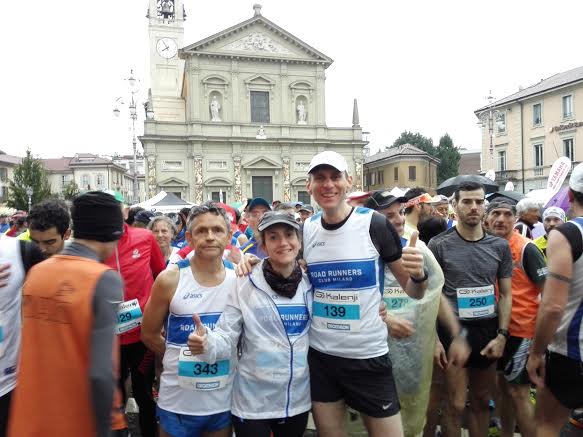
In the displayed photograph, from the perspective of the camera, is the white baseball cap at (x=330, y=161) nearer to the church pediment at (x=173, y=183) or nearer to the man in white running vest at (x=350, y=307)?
the man in white running vest at (x=350, y=307)

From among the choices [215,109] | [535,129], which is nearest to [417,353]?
[215,109]

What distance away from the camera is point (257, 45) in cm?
3981

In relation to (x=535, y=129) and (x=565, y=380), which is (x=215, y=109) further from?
(x=565, y=380)

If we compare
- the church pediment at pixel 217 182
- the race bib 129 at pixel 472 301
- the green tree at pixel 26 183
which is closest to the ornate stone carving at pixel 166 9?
the green tree at pixel 26 183

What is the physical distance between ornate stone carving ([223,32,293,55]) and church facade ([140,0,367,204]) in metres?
0.09

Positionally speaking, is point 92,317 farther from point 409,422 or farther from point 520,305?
point 520,305

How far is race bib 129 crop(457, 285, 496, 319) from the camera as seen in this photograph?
3275 millimetres

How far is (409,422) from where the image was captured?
3082mm

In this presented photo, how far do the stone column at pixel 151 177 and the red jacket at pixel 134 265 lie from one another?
33.4m

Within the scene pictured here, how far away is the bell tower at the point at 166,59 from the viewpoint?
4488cm

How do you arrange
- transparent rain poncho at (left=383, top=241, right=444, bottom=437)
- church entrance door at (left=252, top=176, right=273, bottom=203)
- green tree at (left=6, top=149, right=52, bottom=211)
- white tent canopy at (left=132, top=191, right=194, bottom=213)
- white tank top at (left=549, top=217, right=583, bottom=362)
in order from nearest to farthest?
white tank top at (left=549, top=217, right=583, bottom=362) → transparent rain poncho at (left=383, top=241, right=444, bottom=437) → white tent canopy at (left=132, top=191, right=194, bottom=213) → green tree at (left=6, top=149, right=52, bottom=211) → church entrance door at (left=252, top=176, right=273, bottom=203)

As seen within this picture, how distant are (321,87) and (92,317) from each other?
136 ft

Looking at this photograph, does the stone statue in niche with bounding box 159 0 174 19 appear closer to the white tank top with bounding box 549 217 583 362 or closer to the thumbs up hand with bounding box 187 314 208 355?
the thumbs up hand with bounding box 187 314 208 355

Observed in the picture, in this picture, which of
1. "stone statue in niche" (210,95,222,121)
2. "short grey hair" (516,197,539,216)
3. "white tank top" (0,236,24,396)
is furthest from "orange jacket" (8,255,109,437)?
"stone statue in niche" (210,95,222,121)
